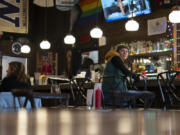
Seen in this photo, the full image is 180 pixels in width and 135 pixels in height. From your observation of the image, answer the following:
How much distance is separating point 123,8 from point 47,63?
4.85 m

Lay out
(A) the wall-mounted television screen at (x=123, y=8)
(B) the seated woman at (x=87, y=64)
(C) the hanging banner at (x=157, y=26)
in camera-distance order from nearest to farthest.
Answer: (C) the hanging banner at (x=157, y=26) → (A) the wall-mounted television screen at (x=123, y=8) → (B) the seated woman at (x=87, y=64)

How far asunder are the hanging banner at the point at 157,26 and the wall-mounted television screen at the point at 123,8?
33 centimetres

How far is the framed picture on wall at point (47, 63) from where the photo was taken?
40.1 feet

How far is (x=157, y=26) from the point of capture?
321 inches

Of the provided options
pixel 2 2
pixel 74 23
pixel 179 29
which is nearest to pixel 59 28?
pixel 74 23

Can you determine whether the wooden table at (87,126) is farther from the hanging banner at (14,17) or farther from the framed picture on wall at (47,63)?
the framed picture on wall at (47,63)

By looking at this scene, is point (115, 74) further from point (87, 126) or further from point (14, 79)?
point (87, 126)

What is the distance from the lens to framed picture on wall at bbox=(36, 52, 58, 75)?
40.1ft

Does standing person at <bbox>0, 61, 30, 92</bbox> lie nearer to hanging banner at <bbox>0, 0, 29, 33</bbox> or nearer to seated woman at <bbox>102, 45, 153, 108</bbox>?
seated woman at <bbox>102, 45, 153, 108</bbox>

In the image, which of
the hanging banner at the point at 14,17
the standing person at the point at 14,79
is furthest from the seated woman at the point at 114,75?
the hanging banner at the point at 14,17

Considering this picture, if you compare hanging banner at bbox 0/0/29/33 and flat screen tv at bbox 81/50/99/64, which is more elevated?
hanging banner at bbox 0/0/29/33

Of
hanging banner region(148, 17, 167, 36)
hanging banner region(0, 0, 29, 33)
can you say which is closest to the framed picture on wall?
hanging banner region(0, 0, 29, 33)

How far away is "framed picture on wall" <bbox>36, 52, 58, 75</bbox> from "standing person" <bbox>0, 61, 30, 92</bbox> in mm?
7664

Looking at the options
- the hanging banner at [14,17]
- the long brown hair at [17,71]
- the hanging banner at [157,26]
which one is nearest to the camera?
the long brown hair at [17,71]
